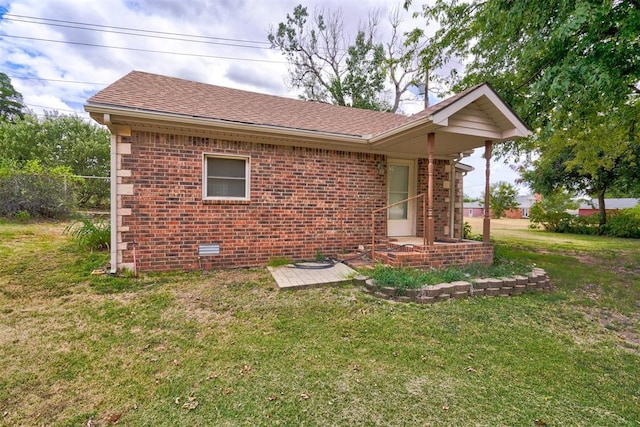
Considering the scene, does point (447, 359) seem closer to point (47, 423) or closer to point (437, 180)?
point (47, 423)

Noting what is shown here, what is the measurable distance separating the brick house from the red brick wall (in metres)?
0.02

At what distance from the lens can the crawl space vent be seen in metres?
5.85

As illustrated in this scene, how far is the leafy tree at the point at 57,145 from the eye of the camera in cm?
1886

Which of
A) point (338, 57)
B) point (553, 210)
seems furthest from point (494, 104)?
point (553, 210)

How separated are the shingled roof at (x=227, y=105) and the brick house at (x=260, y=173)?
0.18ft

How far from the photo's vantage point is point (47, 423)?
6.36ft

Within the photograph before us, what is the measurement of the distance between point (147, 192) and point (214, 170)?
1.33 meters

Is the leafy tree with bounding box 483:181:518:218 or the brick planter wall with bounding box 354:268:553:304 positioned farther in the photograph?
the leafy tree with bounding box 483:181:518:218

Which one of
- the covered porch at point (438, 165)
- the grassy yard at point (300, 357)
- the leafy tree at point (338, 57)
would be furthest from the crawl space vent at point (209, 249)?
the leafy tree at point (338, 57)

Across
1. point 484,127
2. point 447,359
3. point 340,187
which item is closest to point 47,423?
point 447,359

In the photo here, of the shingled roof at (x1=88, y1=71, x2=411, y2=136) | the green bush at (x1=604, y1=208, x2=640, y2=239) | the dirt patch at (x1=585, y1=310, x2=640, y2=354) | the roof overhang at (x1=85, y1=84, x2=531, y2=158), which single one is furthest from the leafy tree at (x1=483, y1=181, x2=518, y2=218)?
the dirt patch at (x1=585, y1=310, x2=640, y2=354)

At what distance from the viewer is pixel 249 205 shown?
243 inches

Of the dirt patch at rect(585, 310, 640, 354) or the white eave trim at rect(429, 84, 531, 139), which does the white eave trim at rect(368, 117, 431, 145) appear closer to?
the white eave trim at rect(429, 84, 531, 139)

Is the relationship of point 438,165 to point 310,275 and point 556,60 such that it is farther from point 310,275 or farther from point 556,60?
point 310,275
